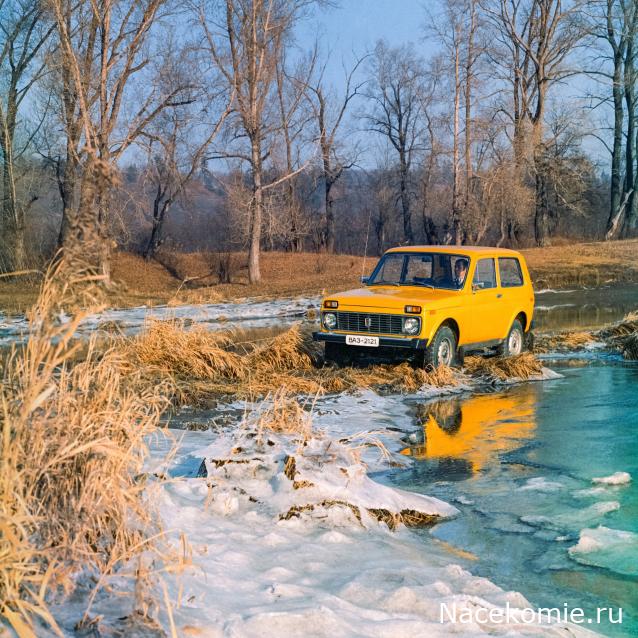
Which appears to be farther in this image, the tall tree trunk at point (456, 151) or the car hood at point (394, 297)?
the tall tree trunk at point (456, 151)

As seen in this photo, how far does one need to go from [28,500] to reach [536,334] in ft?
48.2

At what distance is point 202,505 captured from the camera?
5.58 metres

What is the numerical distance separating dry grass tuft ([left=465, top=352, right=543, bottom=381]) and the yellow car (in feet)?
1.00

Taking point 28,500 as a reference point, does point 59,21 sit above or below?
above

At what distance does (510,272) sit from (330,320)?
3544 millimetres

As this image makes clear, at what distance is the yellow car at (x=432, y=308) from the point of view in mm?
11781

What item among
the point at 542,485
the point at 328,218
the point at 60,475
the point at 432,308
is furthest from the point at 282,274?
the point at 60,475

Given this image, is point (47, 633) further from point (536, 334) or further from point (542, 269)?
point (542, 269)

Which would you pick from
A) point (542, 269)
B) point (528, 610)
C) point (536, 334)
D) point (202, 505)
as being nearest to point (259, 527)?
point (202, 505)

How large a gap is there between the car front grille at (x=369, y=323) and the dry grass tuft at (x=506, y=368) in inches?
63.5

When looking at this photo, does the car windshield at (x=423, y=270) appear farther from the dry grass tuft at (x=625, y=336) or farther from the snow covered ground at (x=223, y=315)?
the snow covered ground at (x=223, y=315)

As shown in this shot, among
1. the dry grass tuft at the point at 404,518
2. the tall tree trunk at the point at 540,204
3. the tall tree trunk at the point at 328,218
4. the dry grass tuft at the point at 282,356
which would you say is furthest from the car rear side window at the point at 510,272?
the tall tree trunk at the point at 328,218

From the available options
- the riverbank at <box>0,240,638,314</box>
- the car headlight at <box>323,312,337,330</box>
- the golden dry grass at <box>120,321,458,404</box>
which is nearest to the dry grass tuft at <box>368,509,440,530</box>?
the golden dry grass at <box>120,321,458,404</box>

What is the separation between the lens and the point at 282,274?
121 ft
